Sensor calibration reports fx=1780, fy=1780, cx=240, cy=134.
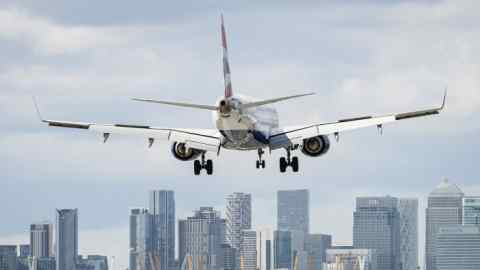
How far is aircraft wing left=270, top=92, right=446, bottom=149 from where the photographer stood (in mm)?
196500

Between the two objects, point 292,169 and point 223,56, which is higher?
point 223,56

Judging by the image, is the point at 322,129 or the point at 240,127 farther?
the point at 322,129

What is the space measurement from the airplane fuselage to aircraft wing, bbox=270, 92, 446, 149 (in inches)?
78.8

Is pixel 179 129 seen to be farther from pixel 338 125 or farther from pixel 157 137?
pixel 338 125

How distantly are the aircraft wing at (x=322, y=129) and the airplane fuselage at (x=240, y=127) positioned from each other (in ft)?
6.56

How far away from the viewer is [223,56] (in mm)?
199000

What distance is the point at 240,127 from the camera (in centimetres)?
18988

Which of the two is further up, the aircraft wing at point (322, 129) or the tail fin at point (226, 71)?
the tail fin at point (226, 71)

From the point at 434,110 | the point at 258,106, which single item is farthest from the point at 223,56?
the point at 434,110

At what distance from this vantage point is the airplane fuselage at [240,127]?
189 meters

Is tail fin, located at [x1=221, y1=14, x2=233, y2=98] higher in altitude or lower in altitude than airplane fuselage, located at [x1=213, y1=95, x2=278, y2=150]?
higher

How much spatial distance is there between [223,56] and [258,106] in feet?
24.0

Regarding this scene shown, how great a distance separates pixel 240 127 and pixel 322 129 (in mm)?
12395

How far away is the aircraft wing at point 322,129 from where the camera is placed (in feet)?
645
